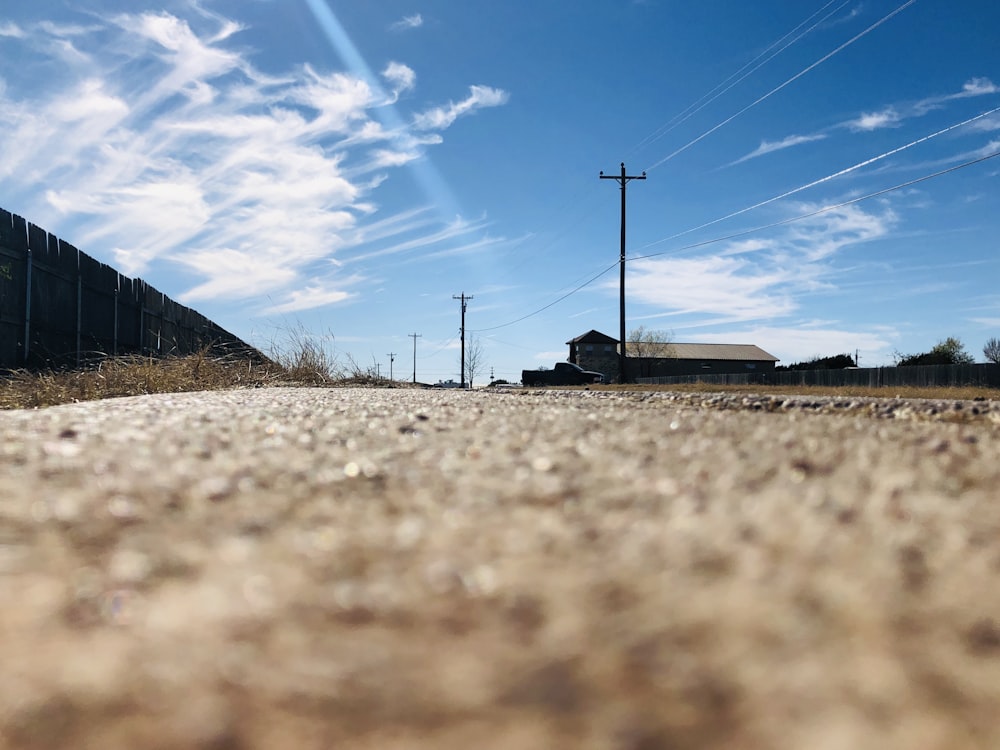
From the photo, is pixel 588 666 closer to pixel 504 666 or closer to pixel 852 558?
pixel 504 666

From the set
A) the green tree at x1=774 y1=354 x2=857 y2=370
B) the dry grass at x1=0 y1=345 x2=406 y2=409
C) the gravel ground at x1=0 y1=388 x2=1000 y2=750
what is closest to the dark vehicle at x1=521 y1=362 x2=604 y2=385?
the dry grass at x1=0 y1=345 x2=406 y2=409

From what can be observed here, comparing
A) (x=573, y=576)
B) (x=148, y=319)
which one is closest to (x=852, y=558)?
(x=573, y=576)

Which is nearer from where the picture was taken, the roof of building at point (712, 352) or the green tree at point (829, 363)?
the green tree at point (829, 363)

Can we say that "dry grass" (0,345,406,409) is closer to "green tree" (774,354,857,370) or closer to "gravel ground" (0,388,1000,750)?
"gravel ground" (0,388,1000,750)

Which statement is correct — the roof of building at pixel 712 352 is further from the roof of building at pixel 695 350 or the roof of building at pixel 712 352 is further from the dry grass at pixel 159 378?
the dry grass at pixel 159 378

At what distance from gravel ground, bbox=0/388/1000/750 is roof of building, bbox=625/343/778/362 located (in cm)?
6576

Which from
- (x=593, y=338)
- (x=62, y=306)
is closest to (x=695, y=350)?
(x=593, y=338)

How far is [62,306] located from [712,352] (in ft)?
208

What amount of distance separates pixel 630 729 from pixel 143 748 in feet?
0.58

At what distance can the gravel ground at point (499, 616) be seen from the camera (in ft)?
0.83

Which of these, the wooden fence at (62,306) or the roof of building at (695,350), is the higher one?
the roof of building at (695,350)

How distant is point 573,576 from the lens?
1.16 feet

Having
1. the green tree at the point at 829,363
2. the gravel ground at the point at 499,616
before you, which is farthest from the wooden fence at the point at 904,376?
the green tree at the point at 829,363

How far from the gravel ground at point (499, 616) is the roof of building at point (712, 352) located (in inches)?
2589
